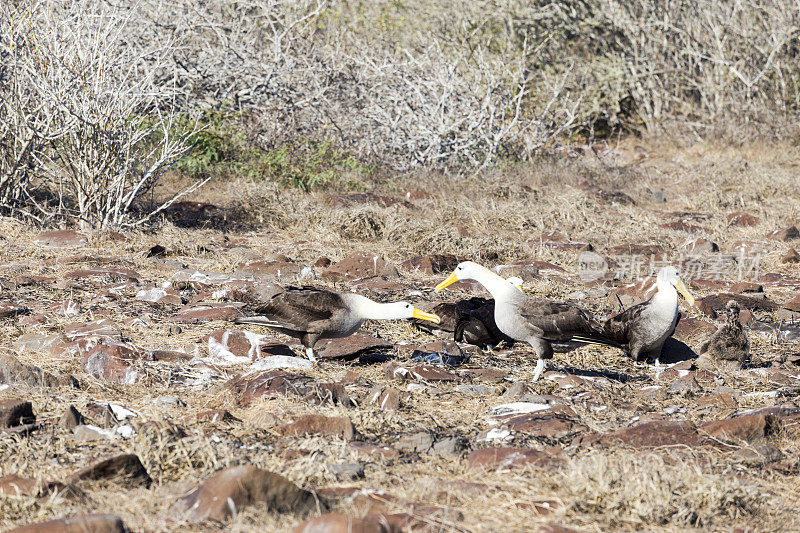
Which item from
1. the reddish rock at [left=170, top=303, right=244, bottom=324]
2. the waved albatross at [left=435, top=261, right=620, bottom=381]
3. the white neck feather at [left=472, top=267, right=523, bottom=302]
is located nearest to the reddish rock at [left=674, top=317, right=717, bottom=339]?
the waved albatross at [left=435, top=261, right=620, bottom=381]

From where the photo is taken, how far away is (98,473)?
3686mm

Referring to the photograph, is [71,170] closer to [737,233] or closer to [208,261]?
[208,261]

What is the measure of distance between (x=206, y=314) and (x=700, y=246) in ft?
19.6

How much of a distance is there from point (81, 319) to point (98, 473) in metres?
3.33

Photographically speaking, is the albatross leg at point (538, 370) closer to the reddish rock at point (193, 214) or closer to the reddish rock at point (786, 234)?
the reddish rock at point (786, 234)

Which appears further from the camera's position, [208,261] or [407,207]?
[407,207]

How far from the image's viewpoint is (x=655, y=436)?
4.44 meters

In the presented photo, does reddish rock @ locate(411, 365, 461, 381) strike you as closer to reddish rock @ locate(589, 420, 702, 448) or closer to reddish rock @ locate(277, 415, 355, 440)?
reddish rock @ locate(277, 415, 355, 440)

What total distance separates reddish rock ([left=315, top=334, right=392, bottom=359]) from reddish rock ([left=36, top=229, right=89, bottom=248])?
437cm

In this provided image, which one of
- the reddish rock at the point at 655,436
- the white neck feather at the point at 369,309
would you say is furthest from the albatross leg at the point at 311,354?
the reddish rock at the point at 655,436

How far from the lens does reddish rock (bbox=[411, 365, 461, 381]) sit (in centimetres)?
569

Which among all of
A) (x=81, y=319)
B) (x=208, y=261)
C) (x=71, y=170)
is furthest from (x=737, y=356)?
(x=71, y=170)

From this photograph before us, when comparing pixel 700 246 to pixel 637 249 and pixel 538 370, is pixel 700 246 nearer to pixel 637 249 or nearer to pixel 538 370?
pixel 637 249

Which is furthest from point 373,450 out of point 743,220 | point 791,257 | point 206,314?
point 743,220
